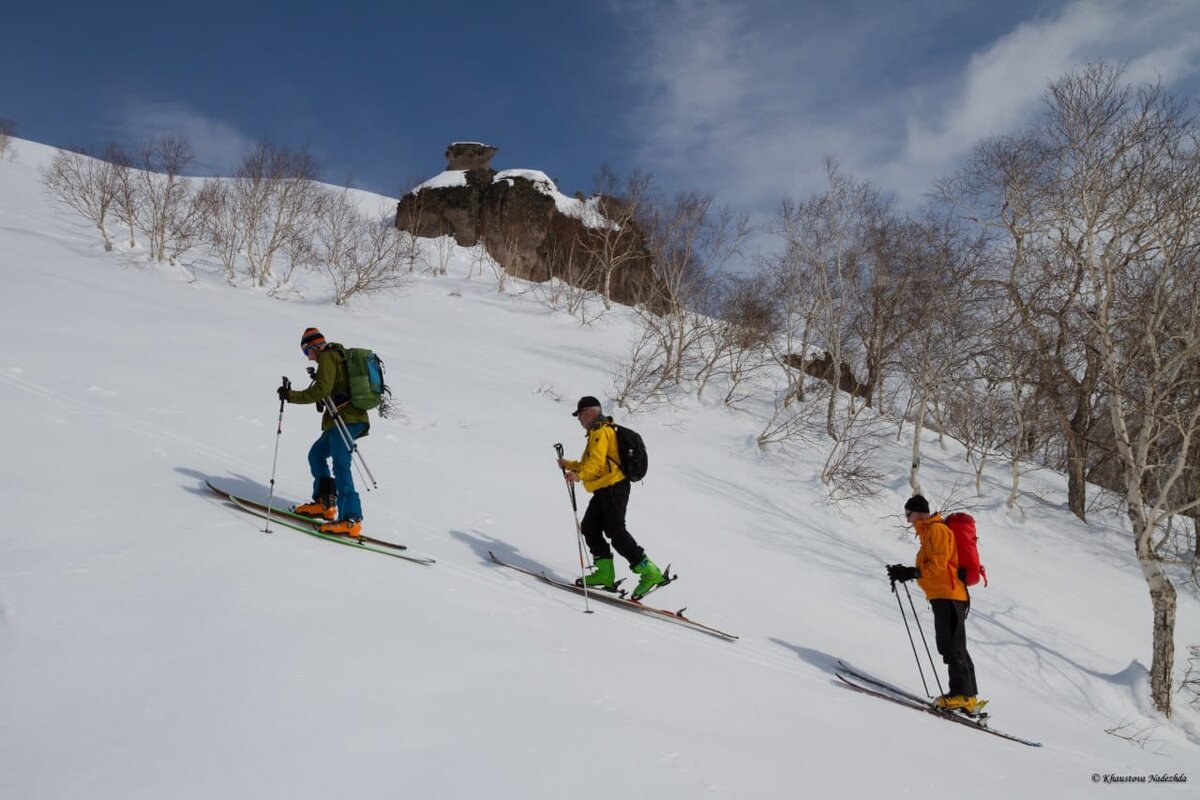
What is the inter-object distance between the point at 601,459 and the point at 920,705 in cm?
336

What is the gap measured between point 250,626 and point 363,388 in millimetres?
2579

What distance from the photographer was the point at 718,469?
1532 cm

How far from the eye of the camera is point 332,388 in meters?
5.54

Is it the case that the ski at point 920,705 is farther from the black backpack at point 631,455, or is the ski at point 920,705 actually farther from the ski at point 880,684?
the black backpack at point 631,455

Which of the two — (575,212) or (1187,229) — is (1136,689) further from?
(575,212)

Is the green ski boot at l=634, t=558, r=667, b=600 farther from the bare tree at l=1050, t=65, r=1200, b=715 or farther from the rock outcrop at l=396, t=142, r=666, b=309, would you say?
the rock outcrop at l=396, t=142, r=666, b=309

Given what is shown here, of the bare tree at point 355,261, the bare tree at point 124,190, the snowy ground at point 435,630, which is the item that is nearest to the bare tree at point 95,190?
the bare tree at point 124,190

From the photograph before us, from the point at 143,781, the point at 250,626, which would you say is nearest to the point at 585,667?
the point at 250,626

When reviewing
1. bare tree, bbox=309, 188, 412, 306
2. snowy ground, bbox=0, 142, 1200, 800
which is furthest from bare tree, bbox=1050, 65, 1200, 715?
bare tree, bbox=309, 188, 412, 306

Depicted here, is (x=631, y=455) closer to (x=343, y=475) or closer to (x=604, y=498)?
(x=604, y=498)

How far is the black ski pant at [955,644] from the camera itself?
5.36 meters

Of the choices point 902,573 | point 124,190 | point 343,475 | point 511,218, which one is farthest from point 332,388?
point 511,218

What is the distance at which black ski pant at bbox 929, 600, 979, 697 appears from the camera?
536 cm

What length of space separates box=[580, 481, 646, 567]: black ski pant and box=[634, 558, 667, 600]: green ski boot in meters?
0.06
